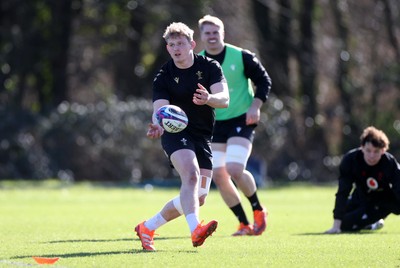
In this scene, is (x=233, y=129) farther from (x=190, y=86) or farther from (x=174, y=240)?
(x=190, y=86)

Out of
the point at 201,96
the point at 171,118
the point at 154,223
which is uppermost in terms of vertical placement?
the point at 201,96

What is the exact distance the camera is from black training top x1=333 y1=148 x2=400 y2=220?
11234 mm

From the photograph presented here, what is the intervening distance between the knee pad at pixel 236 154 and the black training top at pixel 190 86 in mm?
2011

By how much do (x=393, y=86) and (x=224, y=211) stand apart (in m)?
15.9

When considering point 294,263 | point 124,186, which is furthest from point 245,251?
point 124,186

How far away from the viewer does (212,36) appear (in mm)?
11531

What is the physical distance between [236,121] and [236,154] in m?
0.46

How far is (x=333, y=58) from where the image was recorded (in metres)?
33.7

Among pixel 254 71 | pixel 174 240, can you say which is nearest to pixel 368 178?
pixel 254 71

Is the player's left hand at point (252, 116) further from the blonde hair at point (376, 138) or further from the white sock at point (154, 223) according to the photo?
the white sock at point (154, 223)

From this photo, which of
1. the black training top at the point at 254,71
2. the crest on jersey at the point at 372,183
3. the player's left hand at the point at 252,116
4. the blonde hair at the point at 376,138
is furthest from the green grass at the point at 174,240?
the black training top at the point at 254,71

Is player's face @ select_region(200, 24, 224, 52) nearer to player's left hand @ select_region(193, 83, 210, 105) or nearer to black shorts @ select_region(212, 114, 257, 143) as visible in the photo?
black shorts @ select_region(212, 114, 257, 143)

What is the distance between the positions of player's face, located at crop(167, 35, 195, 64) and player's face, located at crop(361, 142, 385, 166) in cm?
276

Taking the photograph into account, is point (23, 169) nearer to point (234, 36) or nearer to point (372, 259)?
point (234, 36)
